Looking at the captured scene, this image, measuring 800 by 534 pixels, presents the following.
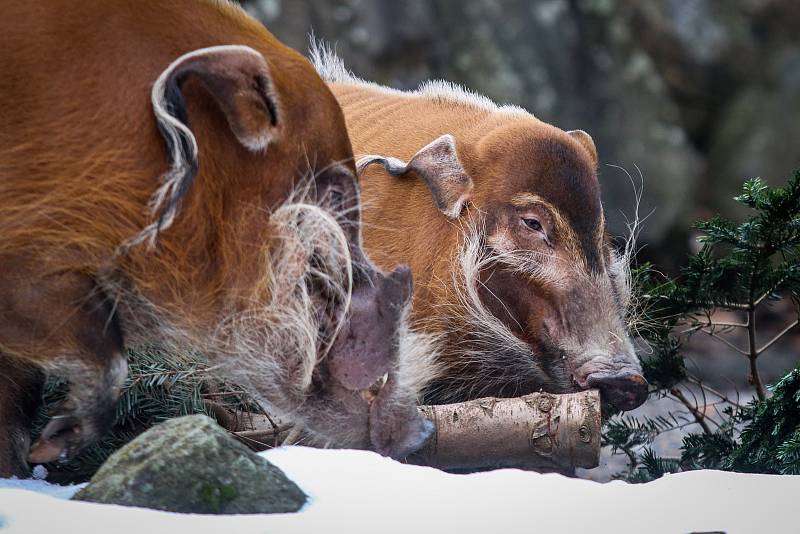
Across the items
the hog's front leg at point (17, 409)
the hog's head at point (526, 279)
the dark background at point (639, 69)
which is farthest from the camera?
the dark background at point (639, 69)

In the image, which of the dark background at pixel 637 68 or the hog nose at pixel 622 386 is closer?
the hog nose at pixel 622 386

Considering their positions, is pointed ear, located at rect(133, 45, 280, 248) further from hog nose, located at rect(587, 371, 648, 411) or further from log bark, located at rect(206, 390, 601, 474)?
hog nose, located at rect(587, 371, 648, 411)

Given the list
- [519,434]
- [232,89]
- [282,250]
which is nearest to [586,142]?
[519,434]

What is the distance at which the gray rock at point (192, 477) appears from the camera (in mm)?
2217

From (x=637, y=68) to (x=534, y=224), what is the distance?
5.33 m

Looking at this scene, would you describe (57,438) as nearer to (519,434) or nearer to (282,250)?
(282,250)

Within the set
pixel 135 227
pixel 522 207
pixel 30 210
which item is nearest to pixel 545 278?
pixel 522 207

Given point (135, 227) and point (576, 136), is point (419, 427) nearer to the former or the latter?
point (135, 227)

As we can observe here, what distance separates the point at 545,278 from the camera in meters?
3.66

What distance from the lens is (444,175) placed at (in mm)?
3861

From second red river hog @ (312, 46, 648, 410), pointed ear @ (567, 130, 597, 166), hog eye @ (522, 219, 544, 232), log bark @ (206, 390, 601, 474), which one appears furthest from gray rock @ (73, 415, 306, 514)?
pointed ear @ (567, 130, 597, 166)

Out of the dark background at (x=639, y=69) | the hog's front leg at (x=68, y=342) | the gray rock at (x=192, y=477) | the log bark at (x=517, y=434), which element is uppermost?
the dark background at (x=639, y=69)

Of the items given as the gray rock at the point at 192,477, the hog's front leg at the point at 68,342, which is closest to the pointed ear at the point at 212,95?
the hog's front leg at the point at 68,342

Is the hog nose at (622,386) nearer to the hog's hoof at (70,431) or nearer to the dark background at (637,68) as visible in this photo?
the hog's hoof at (70,431)
